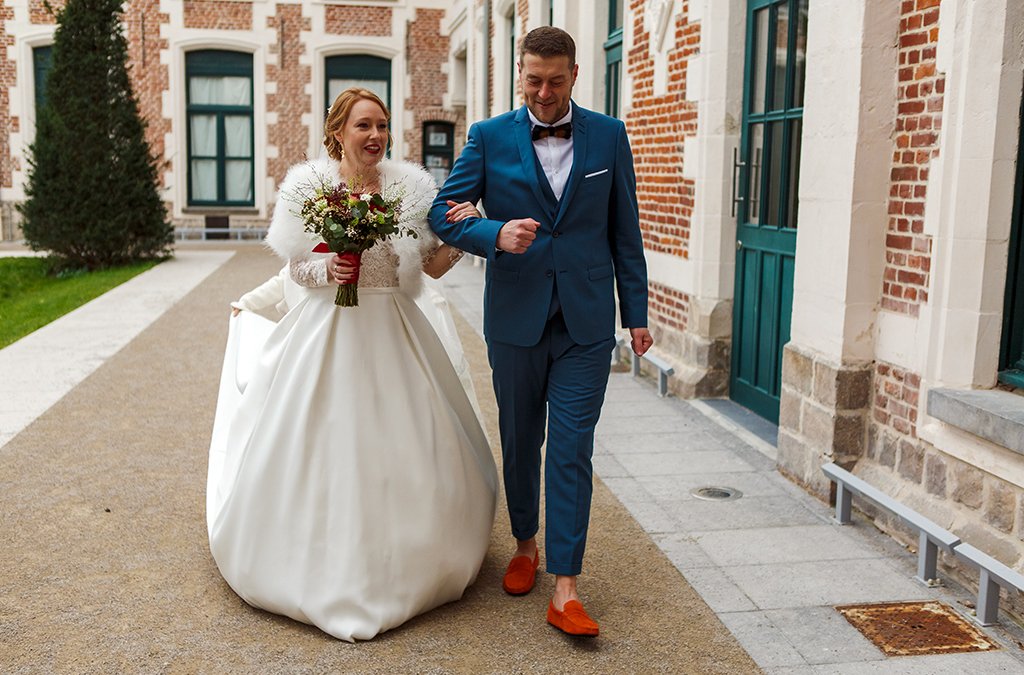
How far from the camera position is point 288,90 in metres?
20.4

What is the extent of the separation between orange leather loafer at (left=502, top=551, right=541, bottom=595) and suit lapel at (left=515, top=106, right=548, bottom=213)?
1291 mm

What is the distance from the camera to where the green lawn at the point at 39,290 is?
1073 centimetres

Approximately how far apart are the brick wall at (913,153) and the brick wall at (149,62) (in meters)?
17.5

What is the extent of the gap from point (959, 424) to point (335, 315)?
225 cm

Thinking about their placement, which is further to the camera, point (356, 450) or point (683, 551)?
point (683, 551)

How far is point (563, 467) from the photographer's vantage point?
11.7 feet

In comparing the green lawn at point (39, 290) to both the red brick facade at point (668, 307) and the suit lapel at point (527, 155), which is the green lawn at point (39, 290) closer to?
the red brick facade at point (668, 307)

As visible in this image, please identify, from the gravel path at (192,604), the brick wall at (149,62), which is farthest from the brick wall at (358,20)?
the gravel path at (192,604)

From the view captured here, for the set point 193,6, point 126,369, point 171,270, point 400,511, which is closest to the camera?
point 400,511

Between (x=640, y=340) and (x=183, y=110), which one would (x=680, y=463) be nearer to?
(x=640, y=340)

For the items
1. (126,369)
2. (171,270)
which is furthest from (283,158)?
(126,369)

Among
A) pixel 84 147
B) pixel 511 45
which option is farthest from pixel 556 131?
pixel 84 147

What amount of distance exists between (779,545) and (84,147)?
1301 centimetres

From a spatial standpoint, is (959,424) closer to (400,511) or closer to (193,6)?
(400,511)
